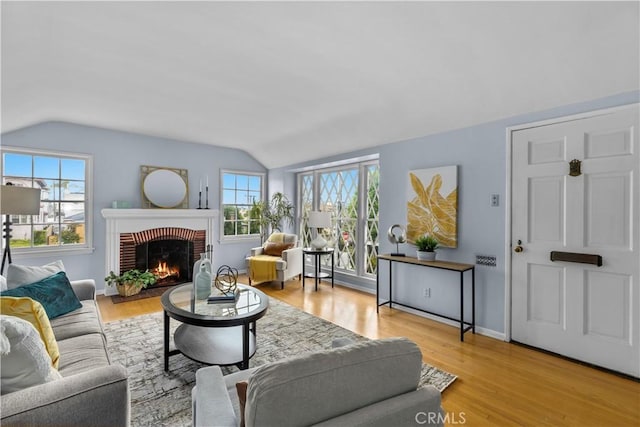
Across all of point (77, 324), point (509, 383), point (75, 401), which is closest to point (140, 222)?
point (77, 324)

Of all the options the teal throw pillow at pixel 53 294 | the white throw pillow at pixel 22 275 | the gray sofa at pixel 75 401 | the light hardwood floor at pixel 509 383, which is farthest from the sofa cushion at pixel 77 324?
the light hardwood floor at pixel 509 383

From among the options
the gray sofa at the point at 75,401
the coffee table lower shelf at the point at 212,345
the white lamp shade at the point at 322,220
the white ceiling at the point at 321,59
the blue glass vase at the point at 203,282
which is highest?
the white ceiling at the point at 321,59

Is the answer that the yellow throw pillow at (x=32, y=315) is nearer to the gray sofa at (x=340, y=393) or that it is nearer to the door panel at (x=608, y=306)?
the gray sofa at (x=340, y=393)

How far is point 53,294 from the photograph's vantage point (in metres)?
2.44

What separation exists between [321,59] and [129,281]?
400 cm

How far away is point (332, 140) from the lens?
4609 millimetres

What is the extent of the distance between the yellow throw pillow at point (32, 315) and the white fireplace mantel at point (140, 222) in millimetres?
2400

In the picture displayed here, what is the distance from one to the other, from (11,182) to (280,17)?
437 cm

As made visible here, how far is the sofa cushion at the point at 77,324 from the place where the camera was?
2152 mm

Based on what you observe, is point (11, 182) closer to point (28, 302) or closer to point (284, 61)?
point (28, 302)

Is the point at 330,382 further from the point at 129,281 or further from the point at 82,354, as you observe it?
the point at 129,281

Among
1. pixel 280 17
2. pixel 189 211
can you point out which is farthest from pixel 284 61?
pixel 189 211

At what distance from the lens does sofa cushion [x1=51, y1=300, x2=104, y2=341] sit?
2.15 m

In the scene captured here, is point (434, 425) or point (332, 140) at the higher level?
point (332, 140)
